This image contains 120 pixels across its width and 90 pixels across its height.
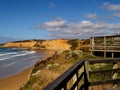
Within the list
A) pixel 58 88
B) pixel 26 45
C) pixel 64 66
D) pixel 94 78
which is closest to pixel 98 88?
pixel 94 78

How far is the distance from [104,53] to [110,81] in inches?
578

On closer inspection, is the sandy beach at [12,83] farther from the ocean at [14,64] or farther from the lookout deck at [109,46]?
the lookout deck at [109,46]

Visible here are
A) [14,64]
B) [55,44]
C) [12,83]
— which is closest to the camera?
[12,83]

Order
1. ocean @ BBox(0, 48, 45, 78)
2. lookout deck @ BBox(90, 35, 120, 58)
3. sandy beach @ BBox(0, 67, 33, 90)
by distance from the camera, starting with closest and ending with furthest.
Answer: sandy beach @ BBox(0, 67, 33, 90), lookout deck @ BBox(90, 35, 120, 58), ocean @ BBox(0, 48, 45, 78)

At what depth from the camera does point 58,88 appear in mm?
2973

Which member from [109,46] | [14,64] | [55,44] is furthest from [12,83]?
[55,44]

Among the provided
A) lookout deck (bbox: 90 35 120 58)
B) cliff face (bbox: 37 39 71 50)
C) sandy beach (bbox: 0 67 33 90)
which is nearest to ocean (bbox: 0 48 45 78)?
sandy beach (bbox: 0 67 33 90)

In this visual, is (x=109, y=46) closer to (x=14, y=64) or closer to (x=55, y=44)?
(x=14, y=64)

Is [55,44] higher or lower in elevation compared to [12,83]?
higher

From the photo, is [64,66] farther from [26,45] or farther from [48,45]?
[26,45]

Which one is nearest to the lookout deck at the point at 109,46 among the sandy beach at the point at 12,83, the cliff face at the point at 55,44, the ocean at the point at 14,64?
the sandy beach at the point at 12,83

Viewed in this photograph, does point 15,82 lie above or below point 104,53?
below

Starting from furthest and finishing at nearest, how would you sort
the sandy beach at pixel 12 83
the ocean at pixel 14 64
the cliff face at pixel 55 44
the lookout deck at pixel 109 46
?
the cliff face at pixel 55 44 < the ocean at pixel 14 64 < the lookout deck at pixel 109 46 < the sandy beach at pixel 12 83

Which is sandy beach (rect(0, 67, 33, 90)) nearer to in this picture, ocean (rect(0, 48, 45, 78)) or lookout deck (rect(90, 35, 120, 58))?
ocean (rect(0, 48, 45, 78))
